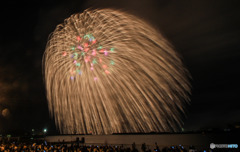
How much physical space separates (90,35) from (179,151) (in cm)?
1536

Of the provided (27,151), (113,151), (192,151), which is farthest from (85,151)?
(192,151)

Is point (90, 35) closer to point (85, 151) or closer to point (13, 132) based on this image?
point (85, 151)

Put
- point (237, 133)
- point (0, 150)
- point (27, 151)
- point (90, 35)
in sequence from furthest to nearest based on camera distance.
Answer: point (237, 133) < point (90, 35) < point (0, 150) < point (27, 151)

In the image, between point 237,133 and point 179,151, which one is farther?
point 237,133

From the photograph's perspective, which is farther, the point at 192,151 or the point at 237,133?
the point at 237,133

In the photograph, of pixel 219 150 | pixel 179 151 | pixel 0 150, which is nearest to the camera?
pixel 179 151

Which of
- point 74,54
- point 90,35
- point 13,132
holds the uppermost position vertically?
point 90,35

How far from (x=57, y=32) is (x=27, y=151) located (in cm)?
1378

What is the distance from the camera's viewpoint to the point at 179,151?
568 inches

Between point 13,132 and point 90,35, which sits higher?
point 90,35

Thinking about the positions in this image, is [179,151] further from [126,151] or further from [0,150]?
[0,150]

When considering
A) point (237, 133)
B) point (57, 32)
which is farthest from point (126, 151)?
point (237, 133)

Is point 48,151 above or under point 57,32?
under

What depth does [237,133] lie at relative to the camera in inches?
3745
